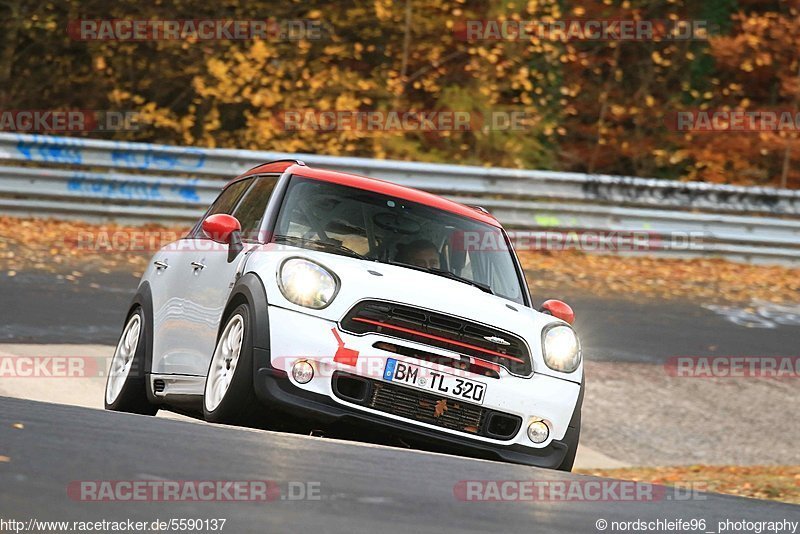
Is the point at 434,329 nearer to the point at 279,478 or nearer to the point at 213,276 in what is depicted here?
the point at 213,276

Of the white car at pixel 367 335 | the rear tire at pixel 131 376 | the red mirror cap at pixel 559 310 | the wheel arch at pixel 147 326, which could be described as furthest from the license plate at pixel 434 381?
the rear tire at pixel 131 376

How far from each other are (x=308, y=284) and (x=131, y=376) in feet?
7.01

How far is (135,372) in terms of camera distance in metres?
8.18

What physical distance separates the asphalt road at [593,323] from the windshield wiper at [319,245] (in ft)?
13.7

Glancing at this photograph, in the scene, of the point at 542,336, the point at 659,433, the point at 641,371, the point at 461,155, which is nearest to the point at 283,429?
the point at 542,336

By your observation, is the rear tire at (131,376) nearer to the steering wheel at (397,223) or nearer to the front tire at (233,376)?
the front tire at (233,376)

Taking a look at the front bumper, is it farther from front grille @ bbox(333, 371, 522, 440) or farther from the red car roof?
the red car roof

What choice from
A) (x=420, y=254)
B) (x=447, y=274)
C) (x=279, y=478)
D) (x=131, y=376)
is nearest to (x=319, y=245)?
(x=420, y=254)

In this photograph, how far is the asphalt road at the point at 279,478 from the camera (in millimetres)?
3867

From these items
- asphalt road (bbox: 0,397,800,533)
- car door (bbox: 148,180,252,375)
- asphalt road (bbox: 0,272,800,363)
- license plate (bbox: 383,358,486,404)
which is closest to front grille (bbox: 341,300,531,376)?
license plate (bbox: 383,358,486,404)

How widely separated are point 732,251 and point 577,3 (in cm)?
728

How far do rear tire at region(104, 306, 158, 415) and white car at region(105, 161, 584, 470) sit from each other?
1.56ft

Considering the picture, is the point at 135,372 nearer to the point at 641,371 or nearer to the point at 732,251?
the point at 641,371

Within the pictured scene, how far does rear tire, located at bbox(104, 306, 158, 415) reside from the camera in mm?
8148
